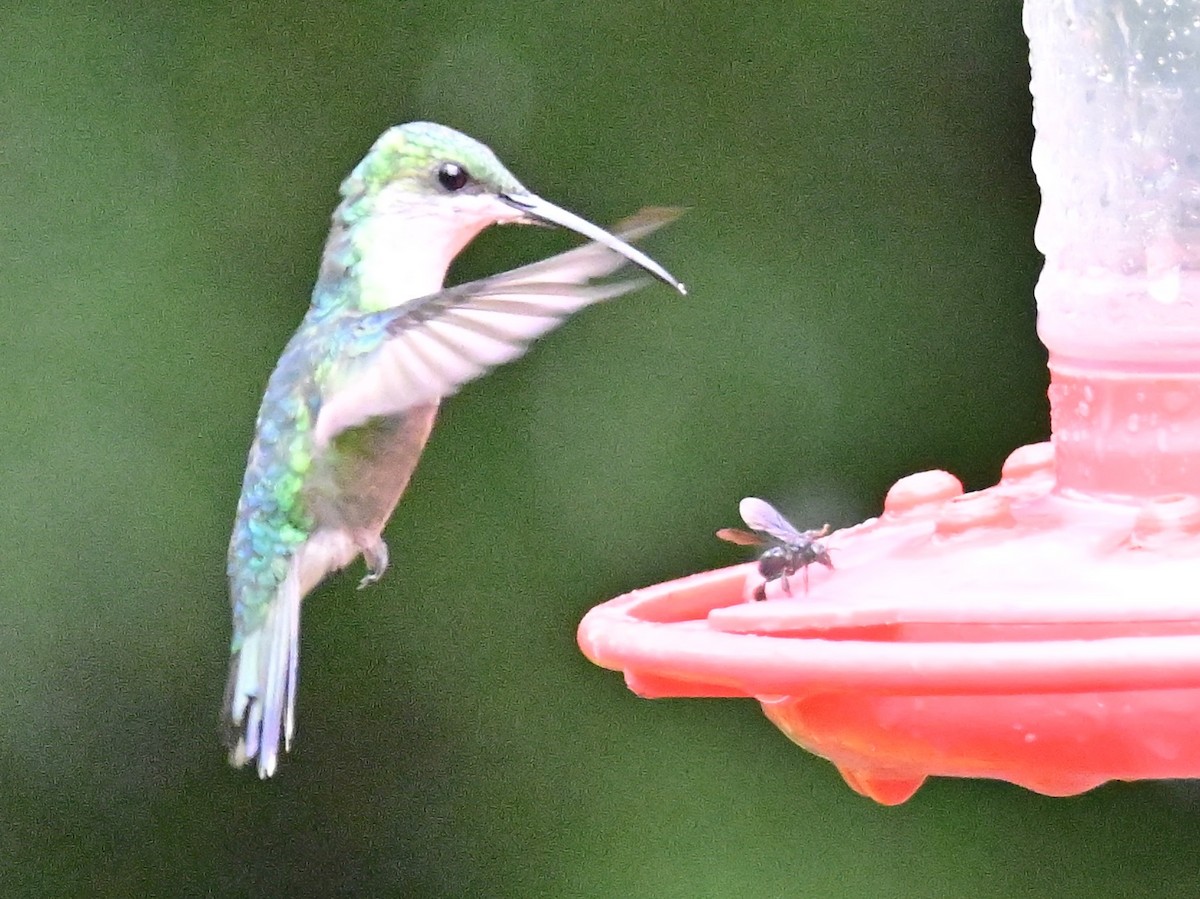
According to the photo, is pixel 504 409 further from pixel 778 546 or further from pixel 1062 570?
pixel 1062 570

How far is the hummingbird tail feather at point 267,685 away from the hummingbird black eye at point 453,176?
24.0 inches

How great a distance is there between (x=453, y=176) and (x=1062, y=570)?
1295 millimetres

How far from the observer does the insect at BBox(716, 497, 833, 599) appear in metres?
1.42

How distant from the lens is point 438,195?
91.0 inches

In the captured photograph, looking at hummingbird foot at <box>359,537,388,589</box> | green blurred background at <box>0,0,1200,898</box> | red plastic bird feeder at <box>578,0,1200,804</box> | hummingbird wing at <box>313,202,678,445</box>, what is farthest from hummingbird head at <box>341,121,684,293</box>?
green blurred background at <box>0,0,1200,898</box>

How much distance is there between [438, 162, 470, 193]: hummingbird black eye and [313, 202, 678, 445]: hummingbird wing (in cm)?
22

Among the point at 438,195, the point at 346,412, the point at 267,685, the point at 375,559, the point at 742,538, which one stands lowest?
the point at 267,685

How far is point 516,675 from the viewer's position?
3.65 metres

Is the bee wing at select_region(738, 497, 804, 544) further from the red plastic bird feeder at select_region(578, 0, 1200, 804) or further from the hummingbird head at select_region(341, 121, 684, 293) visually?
the hummingbird head at select_region(341, 121, 684, 293)

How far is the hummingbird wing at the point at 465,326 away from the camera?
1674 mm

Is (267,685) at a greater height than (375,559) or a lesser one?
lesser

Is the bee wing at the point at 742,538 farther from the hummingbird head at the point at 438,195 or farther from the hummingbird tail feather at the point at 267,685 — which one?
the hummingbird tail feather at the point at 267,685

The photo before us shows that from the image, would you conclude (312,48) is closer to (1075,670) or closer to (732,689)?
(732,689)

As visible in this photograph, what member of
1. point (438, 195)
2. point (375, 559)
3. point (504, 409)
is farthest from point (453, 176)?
point (504, 409)
